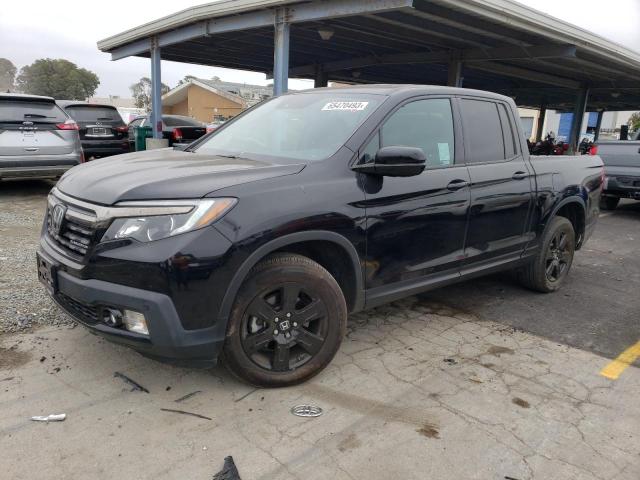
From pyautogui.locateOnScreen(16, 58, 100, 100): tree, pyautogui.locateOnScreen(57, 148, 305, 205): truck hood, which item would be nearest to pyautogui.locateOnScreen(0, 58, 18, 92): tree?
pyautogui.locateOnScreen(16, 58, 100, 100): tree

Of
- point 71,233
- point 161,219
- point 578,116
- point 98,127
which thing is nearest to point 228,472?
point 161,219

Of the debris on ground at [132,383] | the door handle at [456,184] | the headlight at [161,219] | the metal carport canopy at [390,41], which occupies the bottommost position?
the debris on ground at [132,383]

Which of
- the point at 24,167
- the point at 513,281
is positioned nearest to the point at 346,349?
the point at 513,281

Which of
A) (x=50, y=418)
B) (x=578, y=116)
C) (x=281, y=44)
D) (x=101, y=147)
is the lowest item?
(x=50, y=418)

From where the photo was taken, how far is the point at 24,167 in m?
7.85

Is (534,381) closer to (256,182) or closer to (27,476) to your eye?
(256,182)

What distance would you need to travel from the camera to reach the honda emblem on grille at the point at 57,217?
2.94 metres

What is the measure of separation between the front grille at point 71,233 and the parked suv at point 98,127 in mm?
9279

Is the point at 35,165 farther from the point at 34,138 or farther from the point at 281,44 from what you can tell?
the point at 281,44

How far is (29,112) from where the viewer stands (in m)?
7.93

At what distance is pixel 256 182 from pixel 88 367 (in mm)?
1634

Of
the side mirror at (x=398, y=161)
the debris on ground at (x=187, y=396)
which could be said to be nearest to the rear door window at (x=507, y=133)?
the side mirror at (x=398, y=161)

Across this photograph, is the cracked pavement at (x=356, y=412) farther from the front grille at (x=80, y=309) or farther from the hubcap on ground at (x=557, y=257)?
the hubcap on ground at (x=557, y=257)

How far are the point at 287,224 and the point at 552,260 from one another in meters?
3.35
